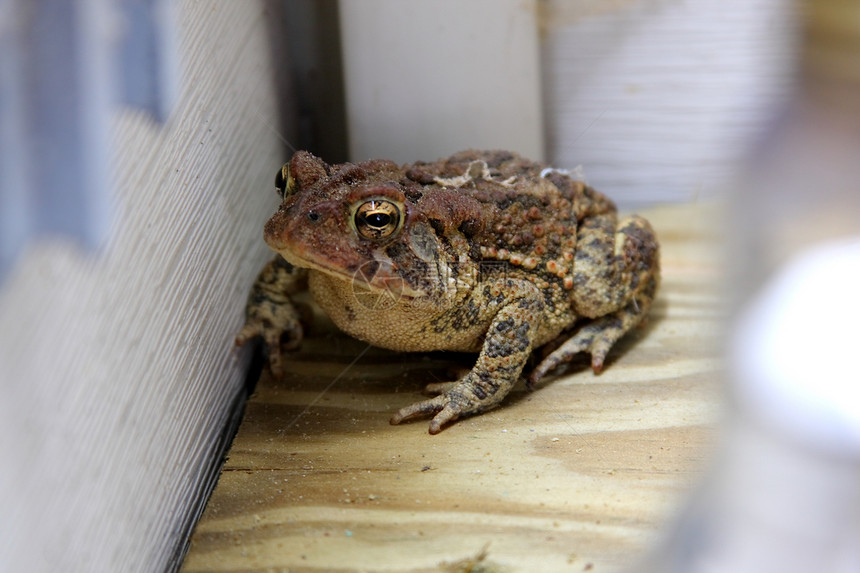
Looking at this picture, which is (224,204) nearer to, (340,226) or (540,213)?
(340,226)

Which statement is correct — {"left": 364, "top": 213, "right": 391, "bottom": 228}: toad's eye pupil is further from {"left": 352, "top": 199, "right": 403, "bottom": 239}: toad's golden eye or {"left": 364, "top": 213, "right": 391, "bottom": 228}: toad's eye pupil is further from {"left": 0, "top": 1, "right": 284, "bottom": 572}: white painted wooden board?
{"left": 0, "top": 1, "right": 284, "bottom": 572}: white painted wooden board

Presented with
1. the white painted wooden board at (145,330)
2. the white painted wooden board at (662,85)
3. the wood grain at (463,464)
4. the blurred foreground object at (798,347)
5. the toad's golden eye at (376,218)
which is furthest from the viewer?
the white painted wooden board at (662,85)

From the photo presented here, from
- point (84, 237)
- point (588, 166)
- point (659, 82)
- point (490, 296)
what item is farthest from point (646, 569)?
point (659, 82)

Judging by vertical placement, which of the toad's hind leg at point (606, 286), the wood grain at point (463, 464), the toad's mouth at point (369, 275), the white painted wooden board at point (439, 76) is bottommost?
the wood grain at point (463, 464)

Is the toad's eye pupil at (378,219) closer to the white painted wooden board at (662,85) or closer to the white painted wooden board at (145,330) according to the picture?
the white painted wooden board at (145,330)

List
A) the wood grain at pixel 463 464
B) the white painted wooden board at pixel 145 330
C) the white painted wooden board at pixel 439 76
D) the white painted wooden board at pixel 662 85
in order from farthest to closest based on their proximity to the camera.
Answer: the white painted wooden board at pixel 662 85
the white painted wooden board at pixel 439 76
the wood grain at pixel 463 464
the white painted wooden board at pixel 145 330

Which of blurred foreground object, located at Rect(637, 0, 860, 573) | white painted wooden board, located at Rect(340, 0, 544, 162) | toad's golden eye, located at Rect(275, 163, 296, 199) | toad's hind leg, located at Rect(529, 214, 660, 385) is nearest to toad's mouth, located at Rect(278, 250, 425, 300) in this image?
toad's golden eye, located at Rect(275, 163, 296, 199)

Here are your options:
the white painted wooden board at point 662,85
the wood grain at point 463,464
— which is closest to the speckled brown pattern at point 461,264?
the wood grain at point 463,464
